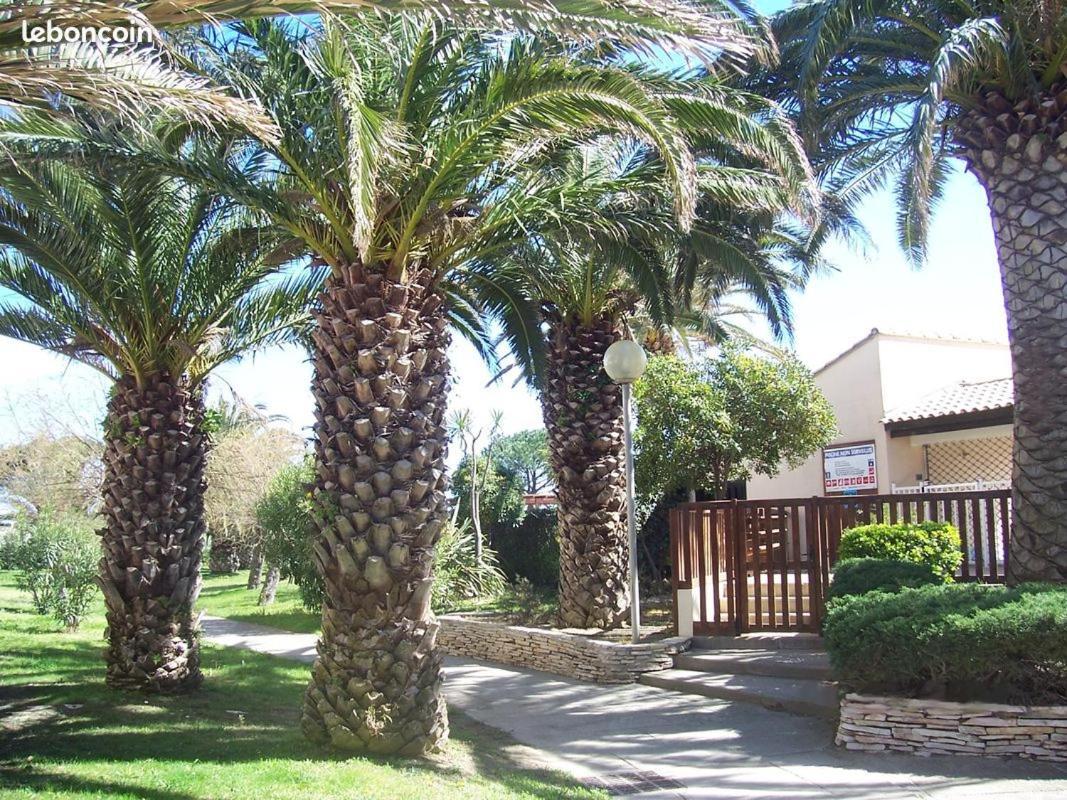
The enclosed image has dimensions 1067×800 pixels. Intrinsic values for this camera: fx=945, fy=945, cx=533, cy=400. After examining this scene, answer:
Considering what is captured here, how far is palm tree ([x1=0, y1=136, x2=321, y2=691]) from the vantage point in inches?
374

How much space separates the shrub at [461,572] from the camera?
17234mm

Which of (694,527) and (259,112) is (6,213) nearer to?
(259,112)

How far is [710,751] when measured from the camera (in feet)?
25.7

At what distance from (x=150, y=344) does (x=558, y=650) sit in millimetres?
6089

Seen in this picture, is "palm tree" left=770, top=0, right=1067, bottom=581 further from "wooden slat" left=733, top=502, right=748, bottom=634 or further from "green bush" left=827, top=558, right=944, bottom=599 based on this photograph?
"wooden slat" left=733, top=502, right=748, bottom=634

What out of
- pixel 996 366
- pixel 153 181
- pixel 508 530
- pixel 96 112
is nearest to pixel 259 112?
pixel 96 112

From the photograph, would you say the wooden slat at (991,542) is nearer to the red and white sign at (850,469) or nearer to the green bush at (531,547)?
the green bush at (531,547)

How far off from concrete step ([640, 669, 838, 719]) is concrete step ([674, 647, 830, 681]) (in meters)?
0.09

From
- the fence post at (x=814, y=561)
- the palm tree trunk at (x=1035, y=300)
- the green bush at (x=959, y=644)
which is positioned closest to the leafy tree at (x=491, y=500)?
the fence post at (x=814, y=561)

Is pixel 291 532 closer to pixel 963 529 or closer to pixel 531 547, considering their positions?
pixel 531 547

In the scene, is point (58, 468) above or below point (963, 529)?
above

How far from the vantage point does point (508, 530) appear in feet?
66.7

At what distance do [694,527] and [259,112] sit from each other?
7.94 m

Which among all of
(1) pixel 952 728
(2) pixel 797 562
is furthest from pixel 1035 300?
(2) pixel 797 562
